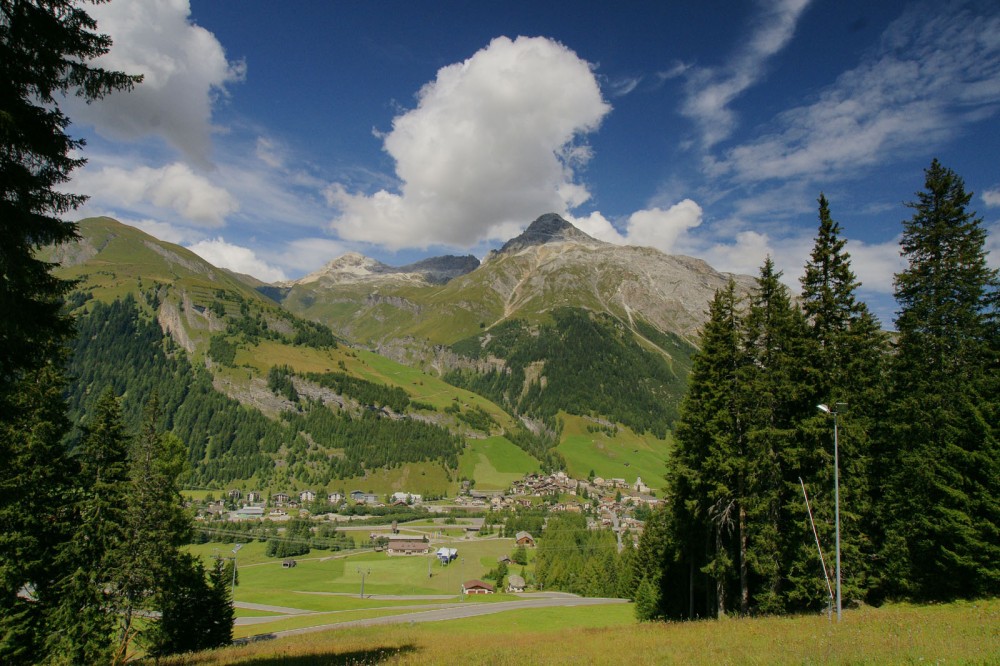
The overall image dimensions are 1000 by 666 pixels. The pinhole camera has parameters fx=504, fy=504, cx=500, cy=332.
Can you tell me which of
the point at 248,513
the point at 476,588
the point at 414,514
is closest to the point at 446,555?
the point at 476,588

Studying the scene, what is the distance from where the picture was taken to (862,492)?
25.5 meters

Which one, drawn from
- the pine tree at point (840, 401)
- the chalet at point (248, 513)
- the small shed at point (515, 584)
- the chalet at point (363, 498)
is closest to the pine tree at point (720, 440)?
the pine tree at point (840, 401)

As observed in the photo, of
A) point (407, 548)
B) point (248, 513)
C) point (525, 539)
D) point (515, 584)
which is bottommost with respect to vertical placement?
point (407, 548)

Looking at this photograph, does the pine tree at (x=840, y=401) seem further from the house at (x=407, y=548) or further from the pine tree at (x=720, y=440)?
the house at (x=407, y=548)

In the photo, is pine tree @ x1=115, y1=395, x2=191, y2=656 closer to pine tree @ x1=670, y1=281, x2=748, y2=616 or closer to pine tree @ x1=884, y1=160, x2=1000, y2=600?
pine tree @ x1=670, y1=281, x2=748, y2=616

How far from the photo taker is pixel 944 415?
23.7 m

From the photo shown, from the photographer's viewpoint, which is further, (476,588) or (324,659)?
(476,588)

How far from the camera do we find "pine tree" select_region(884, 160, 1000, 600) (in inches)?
892

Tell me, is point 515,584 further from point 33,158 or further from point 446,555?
point 33,158

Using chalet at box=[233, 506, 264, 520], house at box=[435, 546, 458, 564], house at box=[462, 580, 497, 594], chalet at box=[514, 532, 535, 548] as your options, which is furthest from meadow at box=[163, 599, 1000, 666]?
chalet at box=[233, 506, 264, 520]

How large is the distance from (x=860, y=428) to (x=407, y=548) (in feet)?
396

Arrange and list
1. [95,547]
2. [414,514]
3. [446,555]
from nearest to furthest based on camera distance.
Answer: [95,547], [446,555], [414,514]

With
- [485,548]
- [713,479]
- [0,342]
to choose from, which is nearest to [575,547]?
[485,548]

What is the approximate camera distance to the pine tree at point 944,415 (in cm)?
2266
